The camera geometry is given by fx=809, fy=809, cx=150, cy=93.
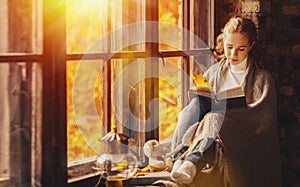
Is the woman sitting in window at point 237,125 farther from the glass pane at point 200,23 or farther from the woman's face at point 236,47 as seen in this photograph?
the glass pane at point 200,23

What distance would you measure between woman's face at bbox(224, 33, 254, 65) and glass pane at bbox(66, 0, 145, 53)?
34 centimetres

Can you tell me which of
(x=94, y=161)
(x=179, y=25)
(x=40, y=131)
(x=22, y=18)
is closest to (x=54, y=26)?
(x=22, y=18)

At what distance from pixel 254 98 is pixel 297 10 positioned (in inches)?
24.6

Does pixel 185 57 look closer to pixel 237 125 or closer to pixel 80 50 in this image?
pixel 237 125

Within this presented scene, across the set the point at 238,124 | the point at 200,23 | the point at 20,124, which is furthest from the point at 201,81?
the point at 20,124

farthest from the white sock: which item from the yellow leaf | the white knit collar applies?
the white knit collar

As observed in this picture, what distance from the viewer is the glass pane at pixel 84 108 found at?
2.87 m

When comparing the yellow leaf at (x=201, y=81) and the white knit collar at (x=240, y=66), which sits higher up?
the white knit collar at (x=240, y=66)

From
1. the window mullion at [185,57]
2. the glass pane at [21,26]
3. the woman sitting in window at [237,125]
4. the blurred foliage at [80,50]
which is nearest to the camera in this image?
the glass pane at [21,26]

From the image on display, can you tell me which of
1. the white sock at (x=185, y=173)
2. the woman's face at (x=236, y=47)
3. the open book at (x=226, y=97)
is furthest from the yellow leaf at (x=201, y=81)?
the white sock at (x=185, y=173)

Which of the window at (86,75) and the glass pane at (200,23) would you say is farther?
the glass pane at (200,23)

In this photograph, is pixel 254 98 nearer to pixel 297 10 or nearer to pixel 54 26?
pixel 297 10

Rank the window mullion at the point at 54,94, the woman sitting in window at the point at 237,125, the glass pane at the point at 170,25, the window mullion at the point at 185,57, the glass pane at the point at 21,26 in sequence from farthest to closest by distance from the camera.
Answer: the window mullion at the point at 185,57 → the glass pane at the point at 170,25 → the woman sitting in window at the point at 237,125 → the window mullion at the point at 54,94 → the glass pane at the point at 21,26

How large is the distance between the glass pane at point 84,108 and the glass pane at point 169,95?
1.15ft
